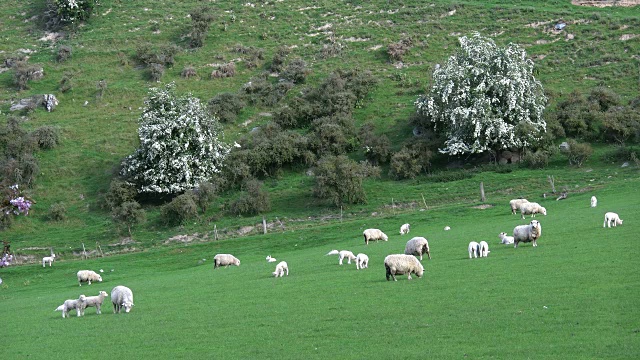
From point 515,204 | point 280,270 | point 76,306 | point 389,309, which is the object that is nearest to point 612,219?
point 515,204

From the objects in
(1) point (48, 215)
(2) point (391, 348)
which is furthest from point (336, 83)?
(2) point (391, 348)

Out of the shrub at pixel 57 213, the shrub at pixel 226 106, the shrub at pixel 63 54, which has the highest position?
the shrub at pixel 63 54

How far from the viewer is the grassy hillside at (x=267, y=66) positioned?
63156 mm

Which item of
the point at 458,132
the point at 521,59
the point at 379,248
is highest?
the point at 521,59

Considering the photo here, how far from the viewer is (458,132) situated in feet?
228

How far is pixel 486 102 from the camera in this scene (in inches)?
2667

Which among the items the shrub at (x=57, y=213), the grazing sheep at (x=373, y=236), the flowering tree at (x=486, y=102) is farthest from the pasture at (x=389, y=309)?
the shrub at (x=57, y=213)

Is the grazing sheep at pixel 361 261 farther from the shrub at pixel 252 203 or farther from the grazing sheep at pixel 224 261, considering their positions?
the shrub at pixel 252 203

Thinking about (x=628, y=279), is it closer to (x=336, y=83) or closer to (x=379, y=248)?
(x=379, y=248)

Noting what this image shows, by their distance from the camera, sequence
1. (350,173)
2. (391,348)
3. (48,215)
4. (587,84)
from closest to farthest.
Answer: 1. (391,348)
2. (350,173)
3. (48,215)
4. (587,84)

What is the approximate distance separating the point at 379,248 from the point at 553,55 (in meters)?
66.3

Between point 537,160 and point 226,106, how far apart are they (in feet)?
131

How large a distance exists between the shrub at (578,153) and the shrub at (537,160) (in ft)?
7.27

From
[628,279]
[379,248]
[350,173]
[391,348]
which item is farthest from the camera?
[350,173]
